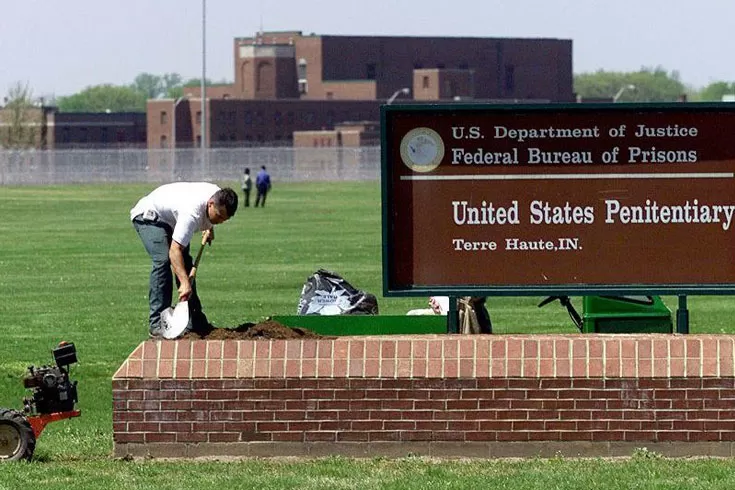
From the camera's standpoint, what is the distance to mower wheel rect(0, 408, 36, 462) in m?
9.29

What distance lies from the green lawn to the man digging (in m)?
0.97

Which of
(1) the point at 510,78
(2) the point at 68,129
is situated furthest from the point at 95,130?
(1) the point at 510,78

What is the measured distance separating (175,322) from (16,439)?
1051 mm

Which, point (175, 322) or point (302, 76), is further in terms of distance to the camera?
point (302, 76)

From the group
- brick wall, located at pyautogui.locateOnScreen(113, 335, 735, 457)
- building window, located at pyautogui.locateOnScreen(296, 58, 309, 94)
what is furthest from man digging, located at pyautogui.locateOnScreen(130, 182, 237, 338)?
building window, located at pyautogui.locateOnScreen(296, 58, 309, 94)

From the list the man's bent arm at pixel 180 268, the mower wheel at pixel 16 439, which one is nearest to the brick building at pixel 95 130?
the man's bent arm at pixel 180 268

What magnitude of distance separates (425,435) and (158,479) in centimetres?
146

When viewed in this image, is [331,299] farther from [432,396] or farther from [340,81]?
[340,81]

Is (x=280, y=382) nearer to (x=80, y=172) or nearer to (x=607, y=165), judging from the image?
(x=607, y=165)

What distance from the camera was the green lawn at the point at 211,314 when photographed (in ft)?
28.5

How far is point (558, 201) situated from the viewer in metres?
9.76

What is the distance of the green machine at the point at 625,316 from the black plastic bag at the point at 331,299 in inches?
82.6

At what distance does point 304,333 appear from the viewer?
31.9 ft

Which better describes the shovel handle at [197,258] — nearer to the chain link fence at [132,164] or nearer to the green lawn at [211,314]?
the green lawn at [211,314]
